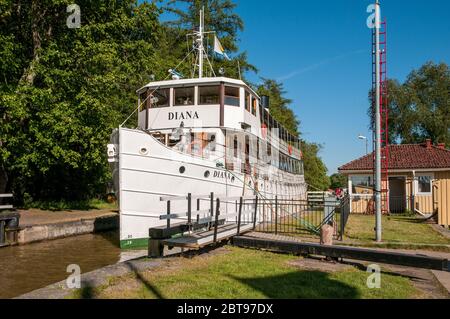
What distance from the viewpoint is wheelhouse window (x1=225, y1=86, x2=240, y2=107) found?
53.2 ft

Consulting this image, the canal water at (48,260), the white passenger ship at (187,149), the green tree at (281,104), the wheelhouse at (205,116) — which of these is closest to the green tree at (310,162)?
the green tree at (281,104)

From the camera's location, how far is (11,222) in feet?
44.8

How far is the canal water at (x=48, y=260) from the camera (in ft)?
29.1

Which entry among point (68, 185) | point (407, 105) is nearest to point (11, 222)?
point (68, 185)

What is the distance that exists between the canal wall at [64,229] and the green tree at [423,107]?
3913 centimetres

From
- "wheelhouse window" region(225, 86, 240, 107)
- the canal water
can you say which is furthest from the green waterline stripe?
"wheelhouse window" region(225, 86, 240, 107)

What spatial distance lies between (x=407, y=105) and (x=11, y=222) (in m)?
46.7

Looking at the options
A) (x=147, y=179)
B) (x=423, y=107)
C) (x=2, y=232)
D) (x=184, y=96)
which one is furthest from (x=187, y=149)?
(x=423, y=107)

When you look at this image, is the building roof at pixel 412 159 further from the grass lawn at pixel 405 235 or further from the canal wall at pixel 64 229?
the canal wall at pixel 64 229

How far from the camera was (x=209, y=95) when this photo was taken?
651 inches

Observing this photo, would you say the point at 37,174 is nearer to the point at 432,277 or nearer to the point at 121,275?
the point at 121,275

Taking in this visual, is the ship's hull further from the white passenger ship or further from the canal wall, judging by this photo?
the canal wall

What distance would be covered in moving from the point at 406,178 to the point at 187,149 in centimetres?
1497

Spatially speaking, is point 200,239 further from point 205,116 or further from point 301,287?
point 205,116
